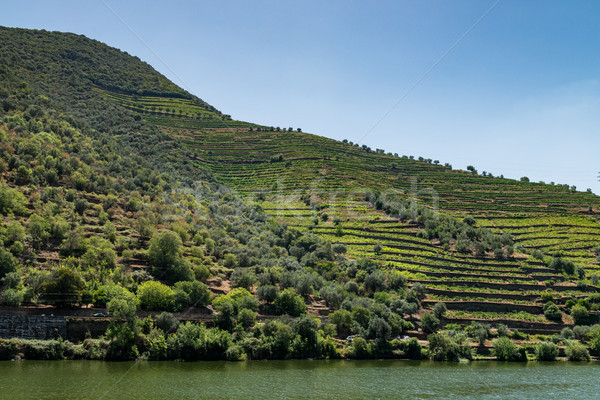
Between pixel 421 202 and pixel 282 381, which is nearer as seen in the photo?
pixel 282 381

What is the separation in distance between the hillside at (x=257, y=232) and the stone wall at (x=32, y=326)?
1946 mm

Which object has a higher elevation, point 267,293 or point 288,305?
point 267,293

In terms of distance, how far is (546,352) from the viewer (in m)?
51.0

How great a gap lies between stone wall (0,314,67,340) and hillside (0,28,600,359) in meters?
1.95

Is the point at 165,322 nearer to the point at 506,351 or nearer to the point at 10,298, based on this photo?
the point at 10,298

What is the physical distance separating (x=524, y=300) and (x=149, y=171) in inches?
2451

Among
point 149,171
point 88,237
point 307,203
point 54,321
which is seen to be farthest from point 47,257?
point 307,203

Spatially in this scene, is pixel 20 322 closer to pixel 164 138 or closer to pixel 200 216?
pixel 200 216

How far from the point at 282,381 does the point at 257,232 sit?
1650 inches

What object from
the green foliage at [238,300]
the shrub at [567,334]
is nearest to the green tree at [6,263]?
the green foliage at [238,300]

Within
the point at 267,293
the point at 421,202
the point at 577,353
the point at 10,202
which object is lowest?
the point at 577,353

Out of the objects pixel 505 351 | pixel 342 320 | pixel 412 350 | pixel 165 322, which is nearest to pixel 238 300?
pixel 165 322

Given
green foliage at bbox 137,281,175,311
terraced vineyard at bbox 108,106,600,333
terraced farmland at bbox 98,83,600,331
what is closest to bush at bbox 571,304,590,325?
terraced vineyard at bbox 108,106,600,333

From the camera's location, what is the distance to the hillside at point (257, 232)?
44.0 meters
